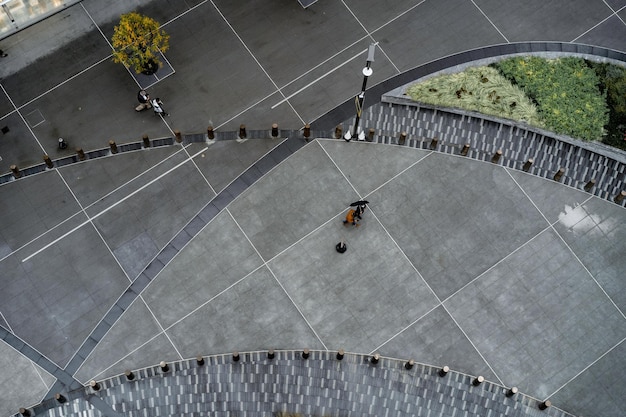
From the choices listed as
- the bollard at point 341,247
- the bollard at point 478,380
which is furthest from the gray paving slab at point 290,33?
the bollard at point 478,380

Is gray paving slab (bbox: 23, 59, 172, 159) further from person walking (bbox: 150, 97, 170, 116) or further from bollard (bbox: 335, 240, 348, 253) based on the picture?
bollard (bbox: 335, 240, 348, 253)

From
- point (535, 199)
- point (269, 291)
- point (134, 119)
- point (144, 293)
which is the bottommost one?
point (535, 199)

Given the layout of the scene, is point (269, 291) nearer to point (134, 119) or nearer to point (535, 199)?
point (134, 119)

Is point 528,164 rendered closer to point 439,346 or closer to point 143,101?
point 439,346

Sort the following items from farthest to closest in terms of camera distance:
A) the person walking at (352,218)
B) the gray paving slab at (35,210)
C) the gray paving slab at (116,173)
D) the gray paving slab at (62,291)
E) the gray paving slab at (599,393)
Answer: the gray paving slab at (116,173)
the gray paving slab at (35,210)
the person walking at (352,218)
the gray paving slab at (62,291)
the gray paving slab at (599,393)

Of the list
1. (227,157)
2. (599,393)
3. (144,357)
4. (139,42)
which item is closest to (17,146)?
(139,42)

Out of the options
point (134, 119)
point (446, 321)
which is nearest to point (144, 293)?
point (134, 119)

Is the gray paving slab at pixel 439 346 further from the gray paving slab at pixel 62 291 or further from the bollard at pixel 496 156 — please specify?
the gray paving slab at pixel 62 291
